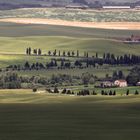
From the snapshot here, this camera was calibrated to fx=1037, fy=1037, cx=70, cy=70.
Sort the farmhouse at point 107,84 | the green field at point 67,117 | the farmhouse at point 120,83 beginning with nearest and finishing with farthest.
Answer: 1. the green field at point 67,117
2. the farmhouse at point 107,84
3. the farmhouse at point 120,83

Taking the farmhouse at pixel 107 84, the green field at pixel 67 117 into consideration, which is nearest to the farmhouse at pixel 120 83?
the farmhouse at pixel 107 84

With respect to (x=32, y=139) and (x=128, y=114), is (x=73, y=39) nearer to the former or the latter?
(x=128, y=114)

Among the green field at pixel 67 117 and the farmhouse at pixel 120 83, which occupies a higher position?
the green field at pixel 67 117

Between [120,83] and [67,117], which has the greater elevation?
[67,117]

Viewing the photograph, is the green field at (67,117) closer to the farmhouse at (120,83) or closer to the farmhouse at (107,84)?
the farmhouse at (107,84)

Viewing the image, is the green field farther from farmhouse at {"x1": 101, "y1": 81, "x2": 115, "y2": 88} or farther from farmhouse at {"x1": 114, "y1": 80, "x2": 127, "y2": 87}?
farmhouse at {"x1": 114, "y1": 80, "x2": 127, "y2": 87}

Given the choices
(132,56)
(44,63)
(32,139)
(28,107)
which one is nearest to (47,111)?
(28,107)

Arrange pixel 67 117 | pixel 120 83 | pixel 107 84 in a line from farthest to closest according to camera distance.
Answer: pixel 120 83, pixel 107 84, pixel 67 117

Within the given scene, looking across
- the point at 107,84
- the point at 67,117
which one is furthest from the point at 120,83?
the point at 67,117

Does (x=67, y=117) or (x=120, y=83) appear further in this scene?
(x=120, y=83)

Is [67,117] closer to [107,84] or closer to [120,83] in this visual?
[107,84]
